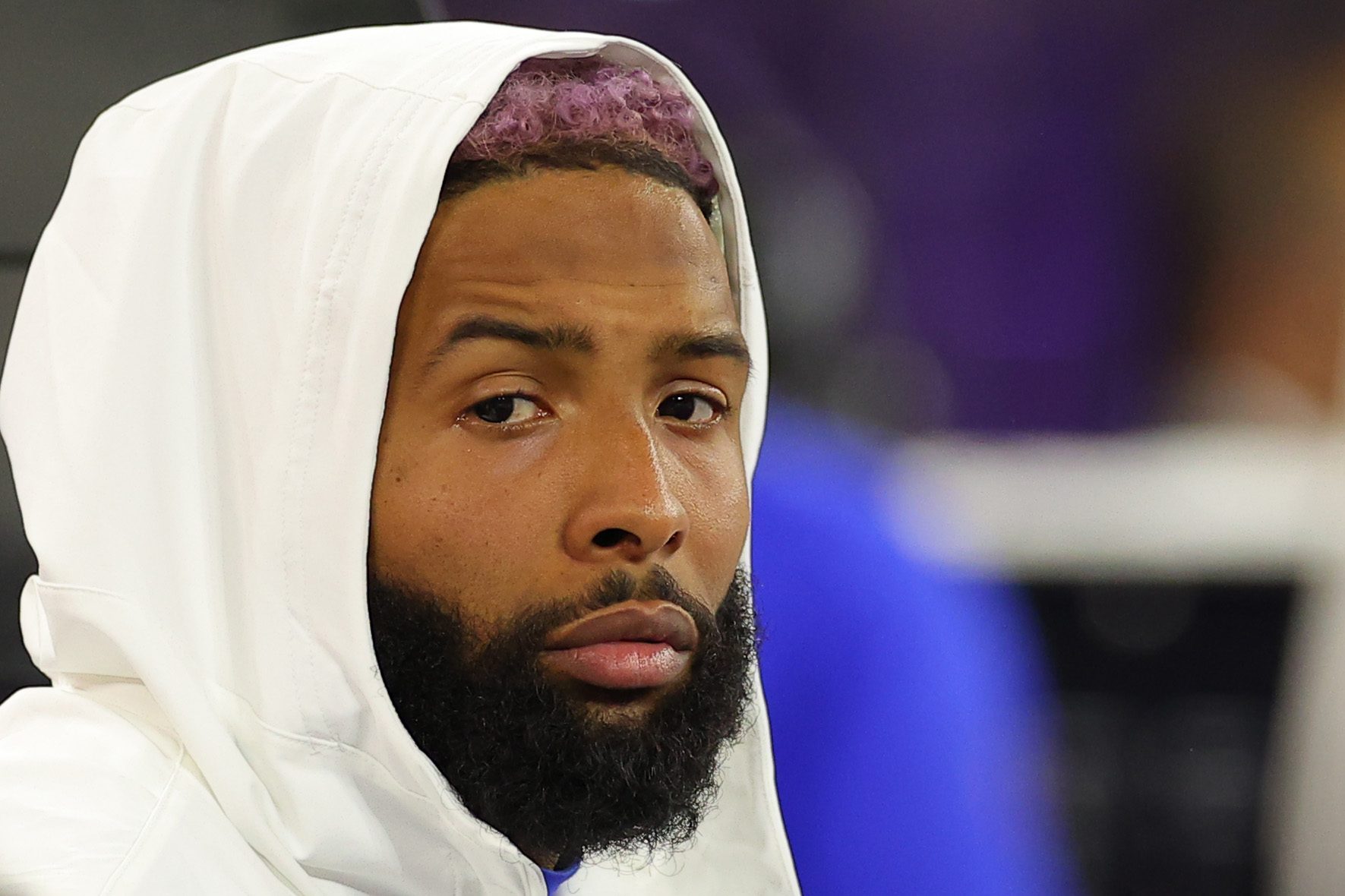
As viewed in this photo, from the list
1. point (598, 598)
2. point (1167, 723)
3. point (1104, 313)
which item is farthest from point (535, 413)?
point (1167, 723)

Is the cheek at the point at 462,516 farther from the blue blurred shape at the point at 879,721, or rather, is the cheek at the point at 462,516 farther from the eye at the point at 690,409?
the blue blurred shape at the point at 879,721

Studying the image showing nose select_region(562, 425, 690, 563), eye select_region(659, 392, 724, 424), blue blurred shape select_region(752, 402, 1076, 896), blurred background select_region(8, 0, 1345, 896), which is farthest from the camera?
blurred background select_region(8, 0, 1345, 896)

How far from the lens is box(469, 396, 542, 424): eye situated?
0.90 metres

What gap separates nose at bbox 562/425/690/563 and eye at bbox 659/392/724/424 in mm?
86

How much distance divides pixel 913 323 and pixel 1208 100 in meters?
0.40

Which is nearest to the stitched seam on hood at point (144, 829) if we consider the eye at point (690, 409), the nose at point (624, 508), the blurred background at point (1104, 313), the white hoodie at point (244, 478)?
the white hoodie at point (244, 478)

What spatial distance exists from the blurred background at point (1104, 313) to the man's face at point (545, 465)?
634mm

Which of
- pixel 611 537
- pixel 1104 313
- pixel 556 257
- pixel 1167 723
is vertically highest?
pixel 556 257

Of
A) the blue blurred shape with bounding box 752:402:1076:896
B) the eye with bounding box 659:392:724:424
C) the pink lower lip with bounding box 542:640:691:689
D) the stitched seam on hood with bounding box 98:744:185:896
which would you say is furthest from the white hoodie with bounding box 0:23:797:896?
the blue blurred shape with bounding box 752:402:1076:896

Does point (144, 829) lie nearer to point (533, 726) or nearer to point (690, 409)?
point (533, 726)

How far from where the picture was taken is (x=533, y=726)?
2.88 ft

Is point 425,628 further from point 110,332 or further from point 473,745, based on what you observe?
point 110,332

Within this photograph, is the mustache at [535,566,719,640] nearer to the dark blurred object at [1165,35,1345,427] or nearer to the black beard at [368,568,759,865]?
the black beard at [368,568,759,865]

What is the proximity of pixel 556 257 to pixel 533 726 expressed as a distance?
290mm
